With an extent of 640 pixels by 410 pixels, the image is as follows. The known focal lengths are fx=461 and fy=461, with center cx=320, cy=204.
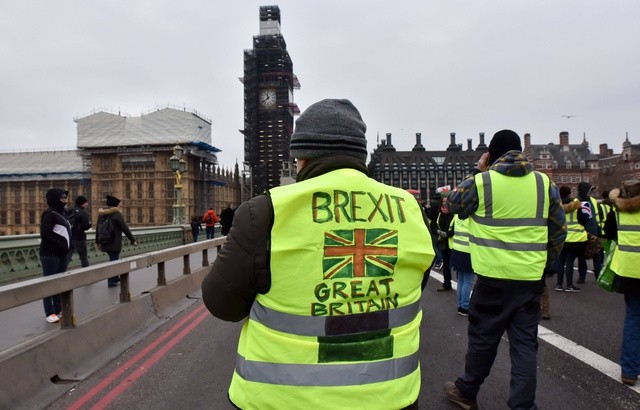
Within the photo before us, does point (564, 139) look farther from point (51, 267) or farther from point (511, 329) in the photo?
point (511, 329)

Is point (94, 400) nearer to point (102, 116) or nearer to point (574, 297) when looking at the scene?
point (574, 297)

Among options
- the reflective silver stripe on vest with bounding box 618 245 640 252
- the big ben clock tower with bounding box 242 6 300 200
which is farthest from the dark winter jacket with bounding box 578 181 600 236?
the big ben clock tower with bounding box 242 6 300 200

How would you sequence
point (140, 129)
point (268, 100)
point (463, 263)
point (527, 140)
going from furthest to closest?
1. point (268, 100)
2. point (527, 140)
3. point (140, 129)
4. point (463, 263)

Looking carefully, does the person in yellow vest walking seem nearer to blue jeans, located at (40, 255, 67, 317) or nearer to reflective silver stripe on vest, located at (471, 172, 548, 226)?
reflective silver stripe on vest, located at (471, 172, 548, 226)

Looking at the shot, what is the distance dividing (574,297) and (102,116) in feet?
309

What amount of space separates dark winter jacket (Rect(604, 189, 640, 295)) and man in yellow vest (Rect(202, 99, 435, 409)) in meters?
3.54

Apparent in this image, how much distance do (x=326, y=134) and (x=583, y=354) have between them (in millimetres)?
4773

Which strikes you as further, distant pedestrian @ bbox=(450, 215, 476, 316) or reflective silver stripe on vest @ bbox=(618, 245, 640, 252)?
distant pedestrian @ bbox=(450, 215, 476, 316)

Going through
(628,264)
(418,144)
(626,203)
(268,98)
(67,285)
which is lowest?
(67,285)

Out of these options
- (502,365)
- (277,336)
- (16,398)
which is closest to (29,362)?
(16,398)

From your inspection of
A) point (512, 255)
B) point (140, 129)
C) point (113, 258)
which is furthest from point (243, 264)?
point (140, 129)

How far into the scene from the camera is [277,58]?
367 ft

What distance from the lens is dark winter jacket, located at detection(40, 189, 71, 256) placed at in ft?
23.2

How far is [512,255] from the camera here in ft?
11.1
